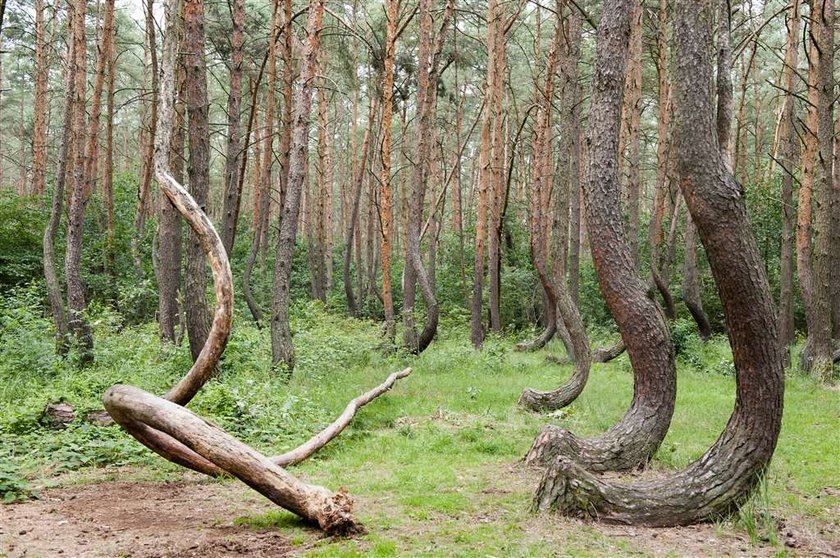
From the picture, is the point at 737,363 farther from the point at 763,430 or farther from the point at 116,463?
the point at 116,463

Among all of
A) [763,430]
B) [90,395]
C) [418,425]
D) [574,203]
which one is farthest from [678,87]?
[574,203]

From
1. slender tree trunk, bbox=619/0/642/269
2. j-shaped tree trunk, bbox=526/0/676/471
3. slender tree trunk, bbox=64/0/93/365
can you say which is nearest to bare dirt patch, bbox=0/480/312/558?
j-shaped tree trunk, bbox=526/0/676/471

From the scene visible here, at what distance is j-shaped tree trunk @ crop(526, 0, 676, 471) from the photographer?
256 inches

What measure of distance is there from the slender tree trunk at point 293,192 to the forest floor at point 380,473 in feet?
1.86

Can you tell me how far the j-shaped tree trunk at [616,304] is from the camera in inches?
256

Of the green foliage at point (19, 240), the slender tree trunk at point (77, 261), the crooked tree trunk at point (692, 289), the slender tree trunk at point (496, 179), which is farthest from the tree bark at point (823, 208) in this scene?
the green foliage at point (19, 240)

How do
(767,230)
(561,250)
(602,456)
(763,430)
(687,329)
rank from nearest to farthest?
(763,430), (602,456), (561,250), (687,329), (767,230)

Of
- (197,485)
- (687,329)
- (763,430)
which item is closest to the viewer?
A: (763,430)

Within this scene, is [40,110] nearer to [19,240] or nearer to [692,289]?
[19,240]

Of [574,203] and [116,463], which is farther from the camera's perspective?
[574,203]

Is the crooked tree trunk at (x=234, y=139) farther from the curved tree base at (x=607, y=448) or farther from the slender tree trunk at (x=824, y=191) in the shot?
the slender tree trunk at (x=824, y=191)

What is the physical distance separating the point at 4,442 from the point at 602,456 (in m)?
5.89

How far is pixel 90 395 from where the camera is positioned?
8.34 meters

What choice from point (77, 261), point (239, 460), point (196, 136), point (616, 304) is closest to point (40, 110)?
point (77, 261)
